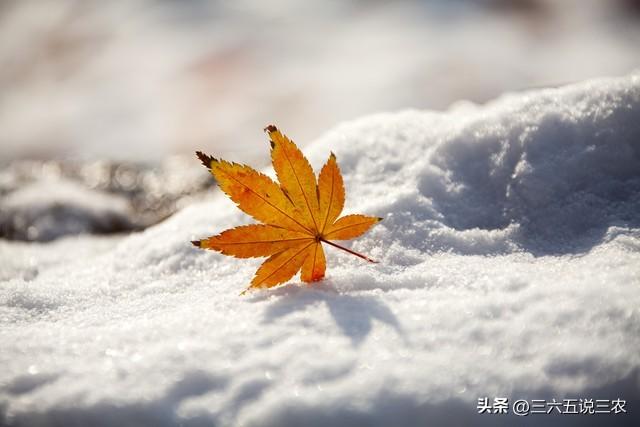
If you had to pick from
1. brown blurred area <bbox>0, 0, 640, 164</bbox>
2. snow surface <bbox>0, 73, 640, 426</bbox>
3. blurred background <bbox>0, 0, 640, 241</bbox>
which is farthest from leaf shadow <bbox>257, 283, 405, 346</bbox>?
brown blurred area <bbox>0, 0, 640, 164</bbox>

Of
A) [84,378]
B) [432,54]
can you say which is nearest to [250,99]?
[432,54]

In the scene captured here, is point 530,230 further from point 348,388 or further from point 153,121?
point 153,121

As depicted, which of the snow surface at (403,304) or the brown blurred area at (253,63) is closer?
the snow surface at (403,304)

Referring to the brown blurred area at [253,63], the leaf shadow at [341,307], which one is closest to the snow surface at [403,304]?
the leaf shadow at [341,307]

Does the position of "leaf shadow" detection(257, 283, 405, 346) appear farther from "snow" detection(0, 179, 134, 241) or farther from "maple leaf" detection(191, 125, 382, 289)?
"snow" detection(0, 179, 134, 241)

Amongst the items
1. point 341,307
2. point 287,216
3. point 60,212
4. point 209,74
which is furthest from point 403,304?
point 209,74

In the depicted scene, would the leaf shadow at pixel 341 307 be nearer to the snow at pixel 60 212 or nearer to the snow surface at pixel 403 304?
the snow surface at pixel 403 304

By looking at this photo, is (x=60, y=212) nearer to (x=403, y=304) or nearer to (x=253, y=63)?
(x=403, y=304)
